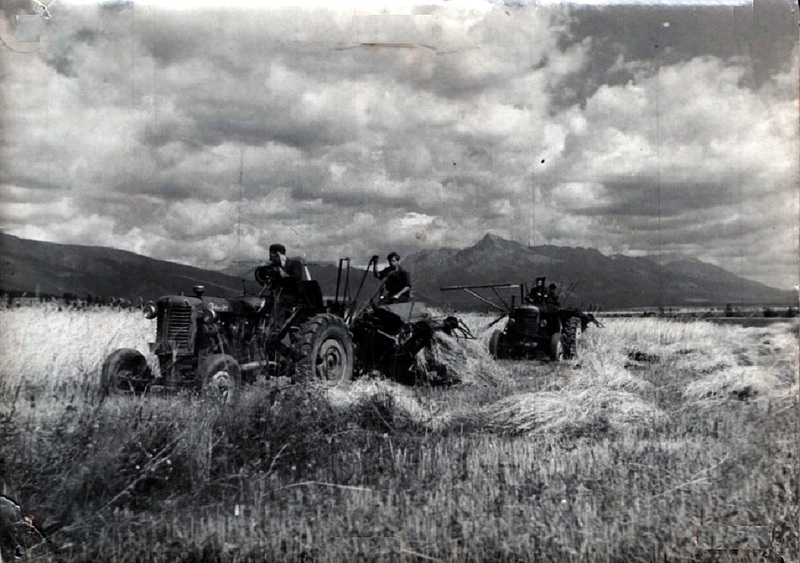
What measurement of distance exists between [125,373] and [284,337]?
1498 millimetres

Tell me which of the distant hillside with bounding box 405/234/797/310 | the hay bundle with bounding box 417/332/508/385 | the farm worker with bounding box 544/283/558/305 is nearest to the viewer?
the distant hillside with bounding box 405/234/797/310

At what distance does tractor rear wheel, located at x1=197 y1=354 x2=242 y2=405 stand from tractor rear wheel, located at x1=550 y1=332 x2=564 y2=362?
8.62 ft

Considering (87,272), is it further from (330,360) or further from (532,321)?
(532,321)

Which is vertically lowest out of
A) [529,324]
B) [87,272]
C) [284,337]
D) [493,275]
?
[284,337]

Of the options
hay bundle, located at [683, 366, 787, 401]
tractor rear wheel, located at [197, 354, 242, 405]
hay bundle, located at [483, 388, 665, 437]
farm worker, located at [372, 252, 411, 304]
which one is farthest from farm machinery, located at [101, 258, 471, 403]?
hay bundle, located at [683, 366, 787, 401]

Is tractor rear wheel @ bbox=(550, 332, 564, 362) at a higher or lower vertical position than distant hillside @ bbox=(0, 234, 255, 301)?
lower

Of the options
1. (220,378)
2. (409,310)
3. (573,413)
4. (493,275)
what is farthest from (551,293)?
(220,378)

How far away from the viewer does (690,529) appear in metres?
5.20

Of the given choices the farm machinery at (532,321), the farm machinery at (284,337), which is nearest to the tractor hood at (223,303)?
the farm machinery at (284,337)

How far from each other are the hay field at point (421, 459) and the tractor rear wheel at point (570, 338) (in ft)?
0.39

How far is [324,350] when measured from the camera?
6.37 metres

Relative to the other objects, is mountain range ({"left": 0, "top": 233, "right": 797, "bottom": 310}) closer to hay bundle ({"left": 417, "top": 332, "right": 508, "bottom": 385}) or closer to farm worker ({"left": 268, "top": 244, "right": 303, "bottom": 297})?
farm worker ({"left": 268, "top": 244, "right": 303, "bottom": 297})

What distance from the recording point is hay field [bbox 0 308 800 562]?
500 centimetres

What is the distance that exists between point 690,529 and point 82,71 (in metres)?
5.54
